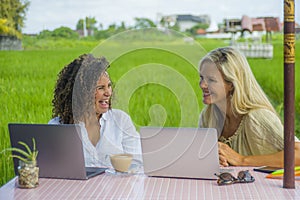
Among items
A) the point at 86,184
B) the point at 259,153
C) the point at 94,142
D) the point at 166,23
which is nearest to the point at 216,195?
the point at 86,184

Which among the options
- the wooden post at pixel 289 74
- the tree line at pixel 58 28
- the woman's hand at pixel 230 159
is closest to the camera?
the wooden post at pixel 289 74

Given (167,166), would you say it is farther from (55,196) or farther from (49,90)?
(49,90)

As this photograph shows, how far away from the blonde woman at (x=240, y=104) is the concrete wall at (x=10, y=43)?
209 cm

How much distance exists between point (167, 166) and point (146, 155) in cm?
8

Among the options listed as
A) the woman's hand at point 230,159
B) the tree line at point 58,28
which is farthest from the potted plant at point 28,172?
the tree line at point 58,28

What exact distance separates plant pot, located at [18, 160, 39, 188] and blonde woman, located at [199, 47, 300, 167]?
87 centimetres

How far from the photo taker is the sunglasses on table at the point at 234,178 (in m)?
2.06

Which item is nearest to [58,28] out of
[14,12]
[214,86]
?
[14,12]

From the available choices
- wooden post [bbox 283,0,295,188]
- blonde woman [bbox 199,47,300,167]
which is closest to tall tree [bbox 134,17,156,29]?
blonde woman [bbox 199,47,300,167]

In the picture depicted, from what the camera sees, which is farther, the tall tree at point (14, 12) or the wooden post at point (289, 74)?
the tall tree at point (14, 12)

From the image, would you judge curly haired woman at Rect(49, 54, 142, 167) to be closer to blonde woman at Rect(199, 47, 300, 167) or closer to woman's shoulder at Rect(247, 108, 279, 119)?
blonde woman at Rect(199, 47, 300, 167)

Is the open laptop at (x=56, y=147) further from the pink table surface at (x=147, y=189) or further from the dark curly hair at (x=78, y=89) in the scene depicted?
the dark curly hair at (x=78, y=89)

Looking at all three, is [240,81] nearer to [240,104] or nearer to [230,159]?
[240,104]

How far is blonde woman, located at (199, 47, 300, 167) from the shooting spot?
2.69 meters
